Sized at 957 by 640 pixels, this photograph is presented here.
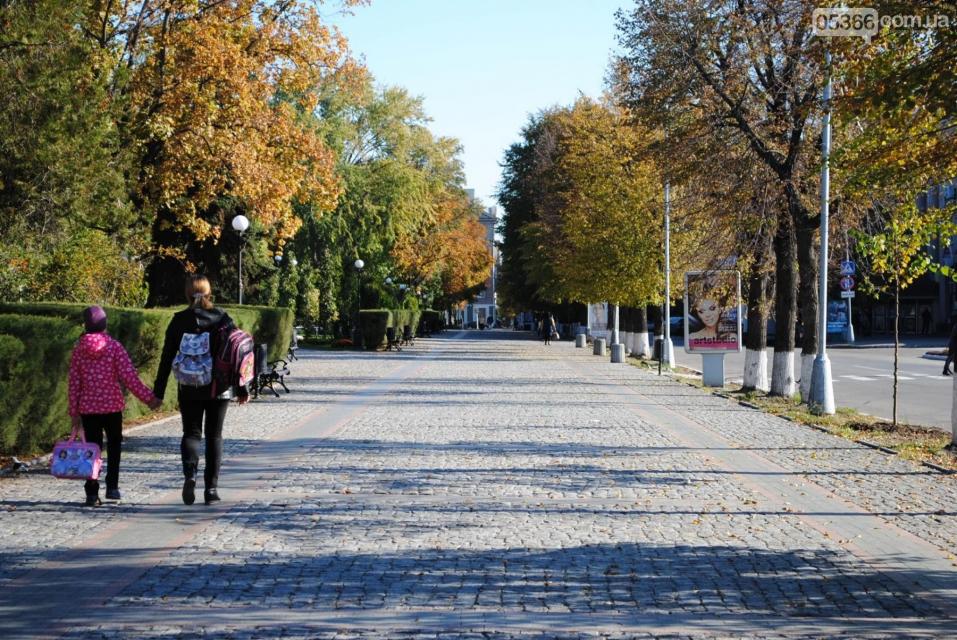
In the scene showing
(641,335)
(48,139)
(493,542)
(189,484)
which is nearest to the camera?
(493,542)

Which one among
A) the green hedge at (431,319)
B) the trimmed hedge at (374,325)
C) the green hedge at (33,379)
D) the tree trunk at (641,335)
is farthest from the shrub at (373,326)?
the green hedge at (431,319)

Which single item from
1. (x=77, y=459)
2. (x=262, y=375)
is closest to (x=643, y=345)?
(x=262, y=375)

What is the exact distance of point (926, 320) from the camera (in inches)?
3029

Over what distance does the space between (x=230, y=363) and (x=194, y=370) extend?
0.98ft

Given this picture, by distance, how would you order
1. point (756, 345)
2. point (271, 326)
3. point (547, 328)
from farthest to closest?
point (547, 328) < point (271, 326) < point (756, 345)

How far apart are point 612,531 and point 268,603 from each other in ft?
10.3

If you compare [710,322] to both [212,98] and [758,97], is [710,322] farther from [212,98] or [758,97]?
[212,98]

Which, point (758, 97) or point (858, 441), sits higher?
point (758, 97)

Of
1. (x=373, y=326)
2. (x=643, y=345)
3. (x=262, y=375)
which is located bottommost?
(x=643, y=345)

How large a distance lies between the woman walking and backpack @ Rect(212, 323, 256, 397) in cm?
5

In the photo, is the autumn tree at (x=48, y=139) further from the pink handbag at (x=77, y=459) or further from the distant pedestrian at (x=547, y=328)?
the distant pedestrian at (x=547, y=328)

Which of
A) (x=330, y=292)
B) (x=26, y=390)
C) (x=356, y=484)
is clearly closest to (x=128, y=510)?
(x=356, y=484)

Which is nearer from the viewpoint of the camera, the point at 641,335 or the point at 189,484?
the point at 189,484

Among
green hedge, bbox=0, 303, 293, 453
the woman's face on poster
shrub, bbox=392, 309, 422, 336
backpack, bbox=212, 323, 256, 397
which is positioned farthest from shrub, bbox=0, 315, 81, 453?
shrub, bbox=392, 309, 422, 336
